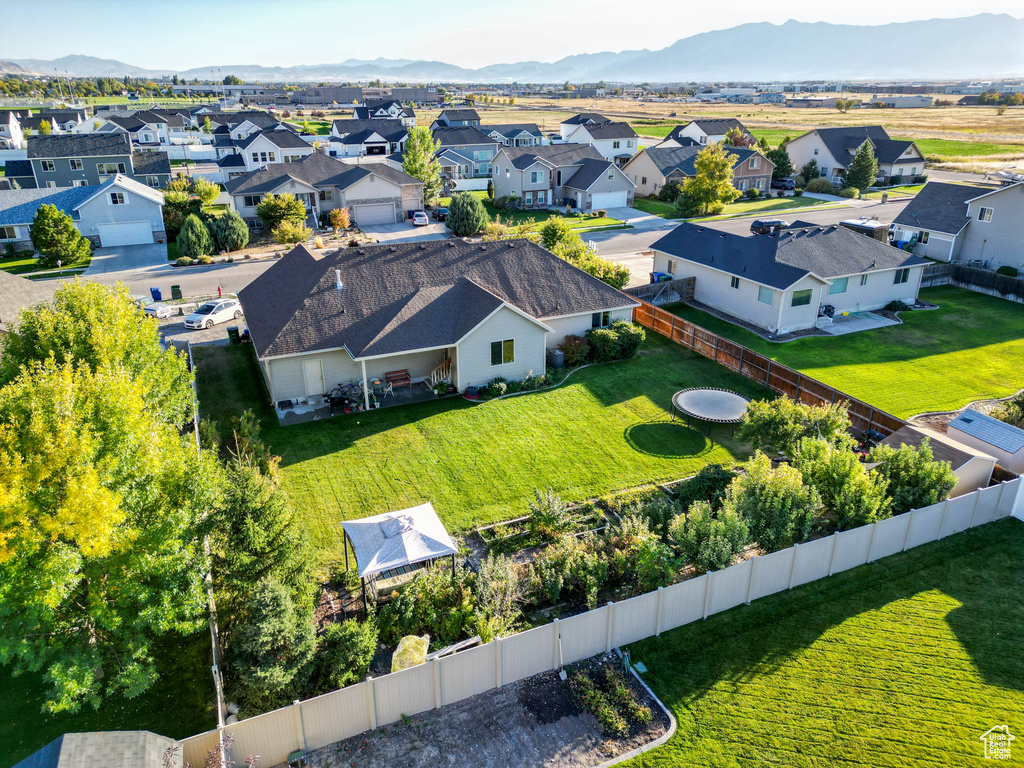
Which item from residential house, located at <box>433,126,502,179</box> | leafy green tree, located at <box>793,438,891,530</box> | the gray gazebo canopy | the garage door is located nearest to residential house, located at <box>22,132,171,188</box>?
the garage door

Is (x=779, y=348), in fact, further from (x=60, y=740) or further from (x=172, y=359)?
(x=60, y=740)

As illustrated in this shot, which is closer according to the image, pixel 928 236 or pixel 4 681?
pixel 4 681

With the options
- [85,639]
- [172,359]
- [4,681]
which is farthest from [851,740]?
[172,359]

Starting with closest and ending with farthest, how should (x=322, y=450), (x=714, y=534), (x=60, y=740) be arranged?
(x=60, y=740)
(x=714, y=534)
(x=322, y=450)

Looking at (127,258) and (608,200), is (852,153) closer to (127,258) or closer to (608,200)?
(608,200)

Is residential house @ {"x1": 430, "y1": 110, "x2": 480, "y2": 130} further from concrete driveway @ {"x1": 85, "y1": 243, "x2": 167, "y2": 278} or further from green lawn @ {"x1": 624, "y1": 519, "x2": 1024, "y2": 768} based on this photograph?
green lawn @ {"x1": 624, "y1": 519, "x2": 1024, "y2": 768}

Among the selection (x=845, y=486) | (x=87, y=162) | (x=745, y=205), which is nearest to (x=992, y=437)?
(x=845, y=486)

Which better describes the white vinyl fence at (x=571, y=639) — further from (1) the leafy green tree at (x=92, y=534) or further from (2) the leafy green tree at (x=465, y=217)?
(2) the leafy green tree at (x=465, y=217)
